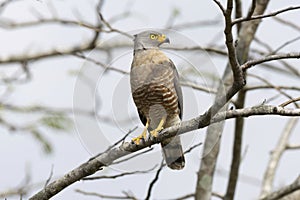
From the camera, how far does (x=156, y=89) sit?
5051mm

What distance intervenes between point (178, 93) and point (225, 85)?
0.66 meters

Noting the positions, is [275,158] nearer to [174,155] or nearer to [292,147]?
[292,147]

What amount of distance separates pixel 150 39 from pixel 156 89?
25.6 inches

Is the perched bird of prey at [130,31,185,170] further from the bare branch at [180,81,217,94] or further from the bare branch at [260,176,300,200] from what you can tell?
the bare branch at [260,176,300,200]

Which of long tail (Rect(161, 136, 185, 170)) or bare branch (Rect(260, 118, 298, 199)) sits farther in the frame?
bare branch (Rect(260, 118, 298, 199))

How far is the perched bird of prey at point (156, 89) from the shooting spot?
498 cm

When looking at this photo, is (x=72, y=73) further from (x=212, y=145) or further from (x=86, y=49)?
(x=212, y=145)

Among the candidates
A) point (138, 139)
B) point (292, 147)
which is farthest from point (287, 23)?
point (138, 139)

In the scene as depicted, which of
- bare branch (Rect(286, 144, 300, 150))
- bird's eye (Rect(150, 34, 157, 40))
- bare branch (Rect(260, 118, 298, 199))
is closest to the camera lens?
bird's eye (Rect(150, 34, 157, 40))

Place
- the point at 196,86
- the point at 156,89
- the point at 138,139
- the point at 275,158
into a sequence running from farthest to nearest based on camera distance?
the point at 275,158, the point at 196,86, the point at 156,89, the point at 138,139

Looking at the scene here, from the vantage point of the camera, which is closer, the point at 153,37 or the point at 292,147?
the point at 153,37

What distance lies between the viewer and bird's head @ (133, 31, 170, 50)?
5.41 m

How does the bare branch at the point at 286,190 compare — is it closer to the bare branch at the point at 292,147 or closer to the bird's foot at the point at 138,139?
the bird's foot at the point at 138,139

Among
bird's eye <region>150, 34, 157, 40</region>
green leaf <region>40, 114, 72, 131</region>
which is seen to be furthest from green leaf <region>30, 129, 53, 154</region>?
bird's eye <region>150, 34, 157, 40</region>
